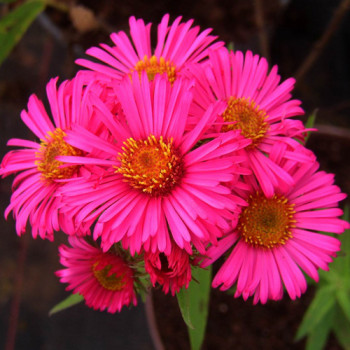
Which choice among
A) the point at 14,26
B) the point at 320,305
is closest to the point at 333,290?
the point at 320,305

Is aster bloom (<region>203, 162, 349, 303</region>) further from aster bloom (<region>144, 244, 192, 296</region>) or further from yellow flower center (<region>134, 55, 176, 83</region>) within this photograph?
yellow flower center (<region>134, 55, 176, 83</region>)

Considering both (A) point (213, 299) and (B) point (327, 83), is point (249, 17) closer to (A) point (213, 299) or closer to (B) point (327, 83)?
(B) point (327, 83)

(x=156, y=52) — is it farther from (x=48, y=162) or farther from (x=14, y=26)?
(x=14, y=26)

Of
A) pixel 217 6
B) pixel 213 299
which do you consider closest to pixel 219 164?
pixel 213 299

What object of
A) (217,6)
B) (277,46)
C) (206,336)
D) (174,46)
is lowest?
(206,336)

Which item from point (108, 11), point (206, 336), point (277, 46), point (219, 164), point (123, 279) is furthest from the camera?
point (277, 46)
